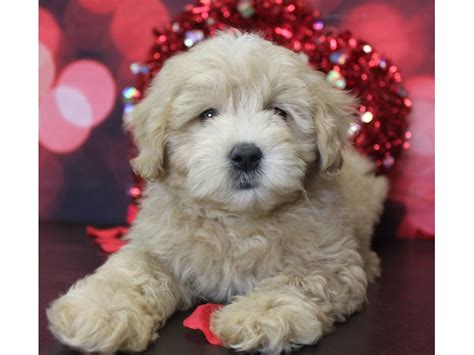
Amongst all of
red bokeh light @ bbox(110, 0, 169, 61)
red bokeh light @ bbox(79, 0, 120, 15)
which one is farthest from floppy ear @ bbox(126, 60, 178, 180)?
red bokeh light @ bbox(79, 0, 120, 15)

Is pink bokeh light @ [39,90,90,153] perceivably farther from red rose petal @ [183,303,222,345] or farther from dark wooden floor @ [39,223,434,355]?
red rose petal @ [183,303,222,345]

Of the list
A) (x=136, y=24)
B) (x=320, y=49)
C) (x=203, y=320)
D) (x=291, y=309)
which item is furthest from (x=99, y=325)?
(x=136, y=24)

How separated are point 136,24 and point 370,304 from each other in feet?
9.54

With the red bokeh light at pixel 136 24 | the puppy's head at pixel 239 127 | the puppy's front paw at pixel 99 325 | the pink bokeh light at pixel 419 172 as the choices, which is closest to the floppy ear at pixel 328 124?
the puppy's head at pixel 239 127

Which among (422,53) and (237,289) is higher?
(422,53)

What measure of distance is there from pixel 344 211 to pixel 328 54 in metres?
1.58

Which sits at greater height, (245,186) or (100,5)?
(100,5)

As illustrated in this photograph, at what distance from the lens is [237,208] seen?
2.51 meters

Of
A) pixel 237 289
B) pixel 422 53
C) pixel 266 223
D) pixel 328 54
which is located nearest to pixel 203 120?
pixel 266 223

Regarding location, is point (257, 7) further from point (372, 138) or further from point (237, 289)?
point (237, 289)

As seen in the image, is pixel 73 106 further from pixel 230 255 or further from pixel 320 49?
pixel 230 255

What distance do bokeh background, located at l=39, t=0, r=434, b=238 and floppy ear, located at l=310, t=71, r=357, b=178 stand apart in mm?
1782

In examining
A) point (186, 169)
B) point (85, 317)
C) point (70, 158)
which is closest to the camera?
point (85, 317)

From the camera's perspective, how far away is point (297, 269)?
2.63 meters
